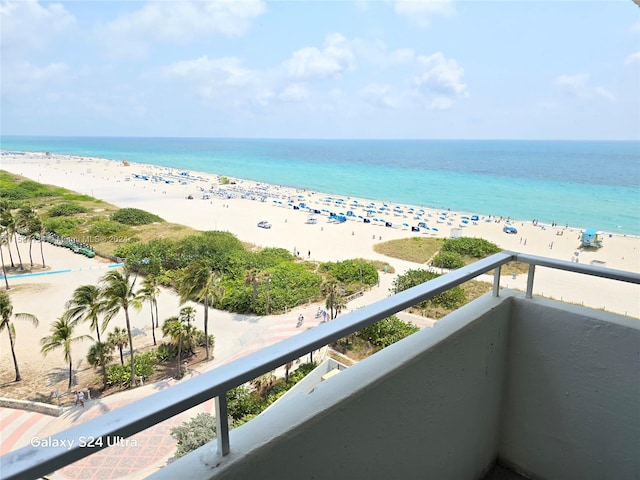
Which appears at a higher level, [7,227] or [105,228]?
[7,227]

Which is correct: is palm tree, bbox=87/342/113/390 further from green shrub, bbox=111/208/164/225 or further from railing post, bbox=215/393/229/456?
green shrub, bbox=111/208/164/225

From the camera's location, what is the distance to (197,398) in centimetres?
68

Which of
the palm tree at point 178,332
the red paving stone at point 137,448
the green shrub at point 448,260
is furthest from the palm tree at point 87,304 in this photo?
the green shrub at point 448,260

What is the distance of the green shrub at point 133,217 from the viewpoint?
2545 centimetres

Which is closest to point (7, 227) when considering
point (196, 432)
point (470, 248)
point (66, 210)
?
point (66, 210)

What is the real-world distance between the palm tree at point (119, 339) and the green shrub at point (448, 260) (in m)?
12.5

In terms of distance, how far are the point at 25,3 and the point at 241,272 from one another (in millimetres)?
42231

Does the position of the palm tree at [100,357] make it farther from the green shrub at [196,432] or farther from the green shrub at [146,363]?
the green shrub at [196,432]

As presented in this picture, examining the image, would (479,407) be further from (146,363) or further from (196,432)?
(146,363)

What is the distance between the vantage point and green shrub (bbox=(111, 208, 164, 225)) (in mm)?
25453

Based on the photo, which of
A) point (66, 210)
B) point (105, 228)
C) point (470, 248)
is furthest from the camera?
point (66, 210)

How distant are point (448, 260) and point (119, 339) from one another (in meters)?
13.2

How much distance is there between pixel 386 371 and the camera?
1.17m

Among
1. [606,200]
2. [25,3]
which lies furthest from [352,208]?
[25,3]
